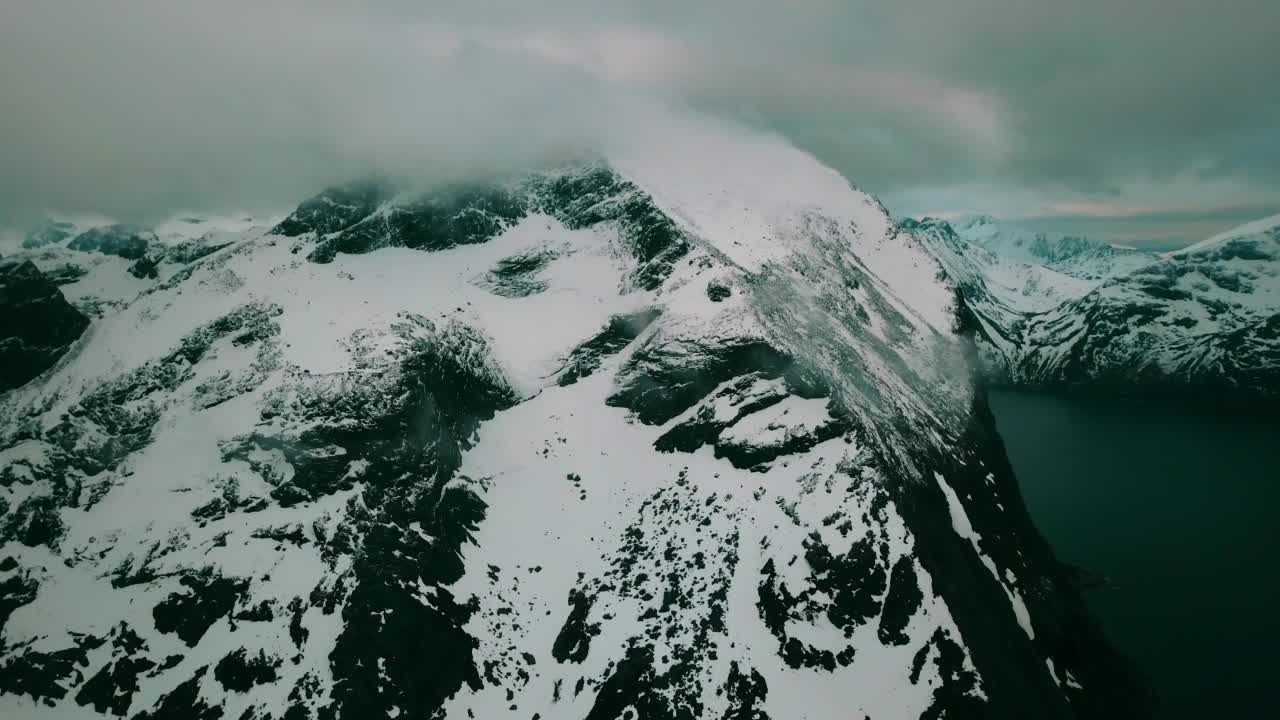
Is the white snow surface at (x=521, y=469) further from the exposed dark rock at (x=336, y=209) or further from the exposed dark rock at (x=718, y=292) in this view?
the exposed dark rock at (x=336, y=209)

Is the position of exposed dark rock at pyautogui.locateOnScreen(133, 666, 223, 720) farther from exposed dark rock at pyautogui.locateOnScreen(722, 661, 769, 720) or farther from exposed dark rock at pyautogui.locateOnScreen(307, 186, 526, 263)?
exposed dark rock at pyautogui.locateOnScreen(307, 186, 526, 263)

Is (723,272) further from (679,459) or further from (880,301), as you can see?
(880,301)

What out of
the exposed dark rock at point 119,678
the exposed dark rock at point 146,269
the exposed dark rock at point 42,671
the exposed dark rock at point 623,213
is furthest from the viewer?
the exposed dark rock at point 146,269

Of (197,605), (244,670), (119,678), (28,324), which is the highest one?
(28,324)

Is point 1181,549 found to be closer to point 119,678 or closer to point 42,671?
point 119,678

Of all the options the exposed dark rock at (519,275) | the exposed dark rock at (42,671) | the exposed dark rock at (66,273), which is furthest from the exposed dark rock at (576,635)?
the exposed dark rock at (66,273)

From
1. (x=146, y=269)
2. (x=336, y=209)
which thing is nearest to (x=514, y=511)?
(x=336, y=209)
